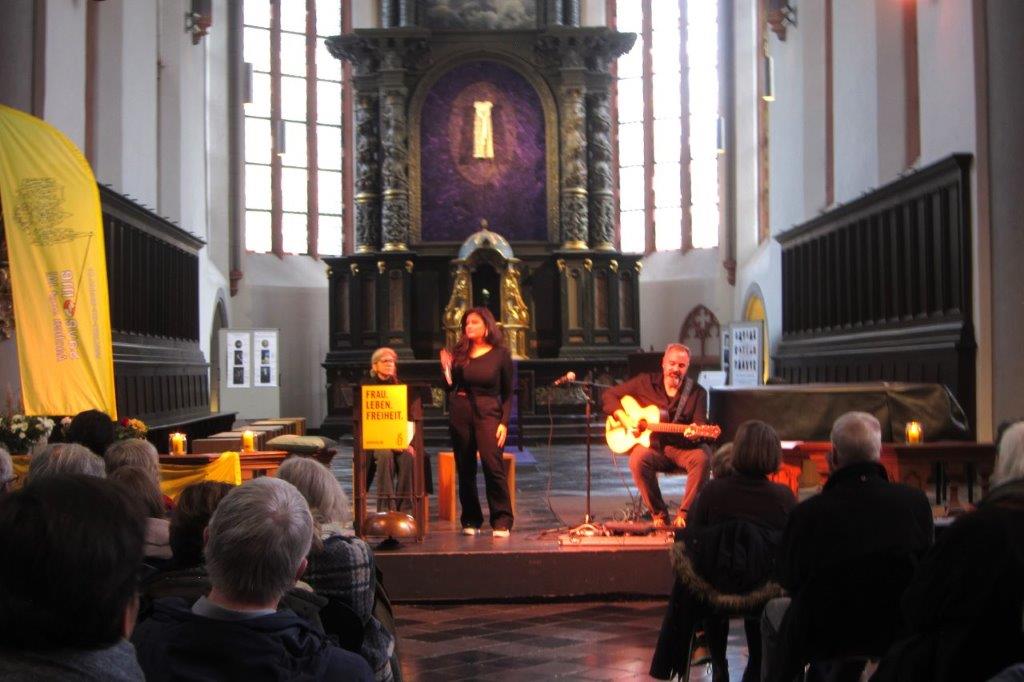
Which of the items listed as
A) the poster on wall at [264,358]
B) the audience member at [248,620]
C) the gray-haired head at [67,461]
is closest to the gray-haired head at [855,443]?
the audience member at [248,620]

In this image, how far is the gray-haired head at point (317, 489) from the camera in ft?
13.4

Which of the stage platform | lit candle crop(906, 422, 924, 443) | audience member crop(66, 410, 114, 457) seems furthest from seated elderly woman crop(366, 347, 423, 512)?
lit candle crop(906, 422, 924, 443)

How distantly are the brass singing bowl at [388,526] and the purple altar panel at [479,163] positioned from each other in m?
16.8

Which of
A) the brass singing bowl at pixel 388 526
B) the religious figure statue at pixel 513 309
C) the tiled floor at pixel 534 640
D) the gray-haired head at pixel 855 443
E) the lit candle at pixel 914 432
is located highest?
the religious figure statue at pixel 513 309

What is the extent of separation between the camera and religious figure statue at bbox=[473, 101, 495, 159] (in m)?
24.6

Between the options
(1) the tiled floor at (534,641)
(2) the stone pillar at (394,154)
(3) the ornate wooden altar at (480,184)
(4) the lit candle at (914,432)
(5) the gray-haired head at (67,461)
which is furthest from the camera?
(2) the stone pillar at (394,154)

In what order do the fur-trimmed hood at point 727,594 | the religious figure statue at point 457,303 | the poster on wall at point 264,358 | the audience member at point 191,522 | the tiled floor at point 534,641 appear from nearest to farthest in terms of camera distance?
1. the audience member at point 191,522
2. the fur-trimmed hood at point 727,594
3. the tiled floor at point 534,641
4. the poster on wall at point 264,358
5. the religious figure statue at point 457,303

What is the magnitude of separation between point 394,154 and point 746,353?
25.9 ft

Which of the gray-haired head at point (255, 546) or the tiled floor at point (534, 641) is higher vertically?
the gray-haired head at point (255, 546)

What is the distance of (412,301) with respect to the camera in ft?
79.9

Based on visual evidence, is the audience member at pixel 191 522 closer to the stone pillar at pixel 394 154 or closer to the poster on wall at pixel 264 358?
the poster on wall at pixel 264 358

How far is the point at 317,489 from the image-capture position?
4102 mm

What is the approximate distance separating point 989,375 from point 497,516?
5780 mm

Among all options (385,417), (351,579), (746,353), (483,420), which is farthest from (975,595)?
(746,353)
